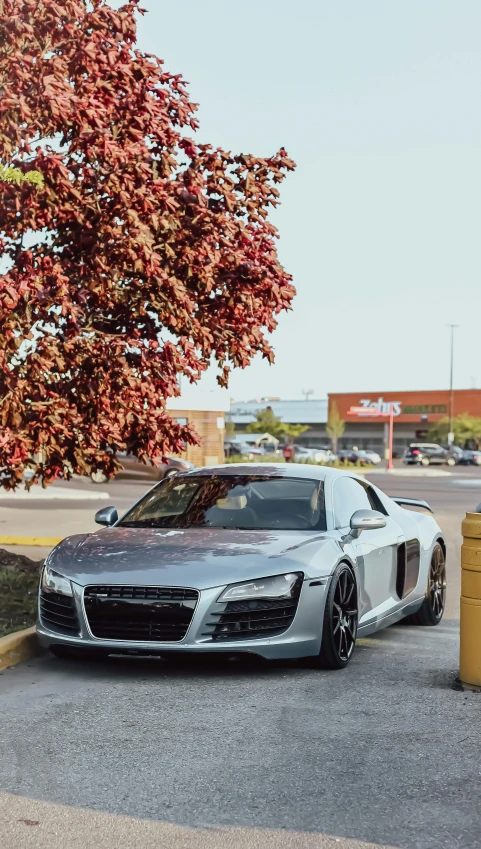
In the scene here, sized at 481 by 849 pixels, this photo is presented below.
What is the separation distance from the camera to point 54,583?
759 cm

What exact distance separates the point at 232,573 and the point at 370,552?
5.36ft

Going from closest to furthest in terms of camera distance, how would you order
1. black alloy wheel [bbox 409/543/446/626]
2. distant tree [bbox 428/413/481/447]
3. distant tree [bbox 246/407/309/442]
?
black alloy wheel [bbox 409/543/446/626]
distant tree [bbox 428/413/481/447]
distant tree [bbox 246/407/309/442]

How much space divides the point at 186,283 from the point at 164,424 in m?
1.37

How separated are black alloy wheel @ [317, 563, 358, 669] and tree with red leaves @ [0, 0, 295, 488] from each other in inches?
127

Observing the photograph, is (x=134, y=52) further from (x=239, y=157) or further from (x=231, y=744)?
(x=231, y=744)

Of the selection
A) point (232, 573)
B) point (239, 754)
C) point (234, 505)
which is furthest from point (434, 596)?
point (239, 754)

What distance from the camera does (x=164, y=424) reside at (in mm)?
11148

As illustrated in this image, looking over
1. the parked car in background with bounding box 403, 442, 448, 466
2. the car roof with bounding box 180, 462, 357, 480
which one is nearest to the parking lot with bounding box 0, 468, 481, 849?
the car roof with bounding box 180, 462, 357, 480

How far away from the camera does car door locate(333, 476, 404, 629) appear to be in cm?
835

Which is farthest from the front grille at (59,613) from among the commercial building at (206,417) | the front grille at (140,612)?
the commercial building at (206,417)

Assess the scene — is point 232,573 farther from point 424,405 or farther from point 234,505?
point 424,405

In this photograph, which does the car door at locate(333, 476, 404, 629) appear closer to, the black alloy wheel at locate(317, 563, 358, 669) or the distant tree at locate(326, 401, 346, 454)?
the black alloy wheel at locate(317, 563, 358, 669)

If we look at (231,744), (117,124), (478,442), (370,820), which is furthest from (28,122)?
(478,442)

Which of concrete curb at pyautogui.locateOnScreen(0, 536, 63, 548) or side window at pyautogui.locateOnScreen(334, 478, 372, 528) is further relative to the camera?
concrete curb at pyautogui.locateOnScreen(0, 536, 63, 548)
